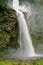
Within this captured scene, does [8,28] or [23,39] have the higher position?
[8,28]

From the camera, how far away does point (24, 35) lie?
11.3 m

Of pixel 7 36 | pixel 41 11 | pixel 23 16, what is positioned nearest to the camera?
pixel 7 36

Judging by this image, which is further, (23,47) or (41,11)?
(41,11)

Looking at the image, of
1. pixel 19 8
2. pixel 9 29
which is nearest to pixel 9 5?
pixel 19 8

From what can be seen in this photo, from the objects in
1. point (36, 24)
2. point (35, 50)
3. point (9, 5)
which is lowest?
point (35, 50)

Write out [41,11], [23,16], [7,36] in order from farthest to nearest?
[41,11]
[23,16]
[7,36]

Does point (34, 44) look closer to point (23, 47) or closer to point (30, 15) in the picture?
point (23, 47)

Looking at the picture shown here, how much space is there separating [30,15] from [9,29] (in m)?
1.60

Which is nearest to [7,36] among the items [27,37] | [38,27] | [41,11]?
[27,37]

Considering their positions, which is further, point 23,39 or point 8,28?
point 23,39

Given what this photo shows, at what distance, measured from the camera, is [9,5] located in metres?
11.9

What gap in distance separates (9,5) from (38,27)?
1.71 m

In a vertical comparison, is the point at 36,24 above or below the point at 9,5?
below

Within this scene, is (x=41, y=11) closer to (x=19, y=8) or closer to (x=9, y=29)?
(x=19, y=8)
